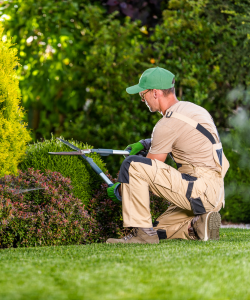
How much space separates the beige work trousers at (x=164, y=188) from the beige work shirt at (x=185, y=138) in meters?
0.10

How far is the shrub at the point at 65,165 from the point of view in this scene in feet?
13.9

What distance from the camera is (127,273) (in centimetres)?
215

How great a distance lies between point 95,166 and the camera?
13.7 feet

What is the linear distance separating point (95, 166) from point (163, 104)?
96cm

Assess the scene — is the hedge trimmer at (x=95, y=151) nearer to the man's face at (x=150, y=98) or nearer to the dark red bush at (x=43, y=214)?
the dark red bush at (x=43, y=214)

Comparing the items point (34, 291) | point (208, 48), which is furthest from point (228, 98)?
point (34, 291)

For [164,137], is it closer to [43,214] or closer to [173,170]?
[173,170]

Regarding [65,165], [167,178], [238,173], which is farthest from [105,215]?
[238,173]

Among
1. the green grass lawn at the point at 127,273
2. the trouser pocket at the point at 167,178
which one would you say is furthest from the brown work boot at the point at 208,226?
the green grass lawn at the point at 127,273

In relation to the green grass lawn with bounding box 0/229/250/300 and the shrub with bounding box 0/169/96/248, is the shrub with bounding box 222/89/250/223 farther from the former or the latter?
the green grass lawn with bounding box 0/229/250/300

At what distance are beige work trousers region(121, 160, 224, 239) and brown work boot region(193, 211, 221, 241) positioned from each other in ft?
0.27

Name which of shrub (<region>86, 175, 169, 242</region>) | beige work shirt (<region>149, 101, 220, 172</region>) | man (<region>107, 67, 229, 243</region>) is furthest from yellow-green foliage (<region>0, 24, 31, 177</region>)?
beige work shirt (<region>149, 101, 220, 172</region>)

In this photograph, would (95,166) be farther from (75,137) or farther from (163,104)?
(75,137)

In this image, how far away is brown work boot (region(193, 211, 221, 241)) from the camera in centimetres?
372
